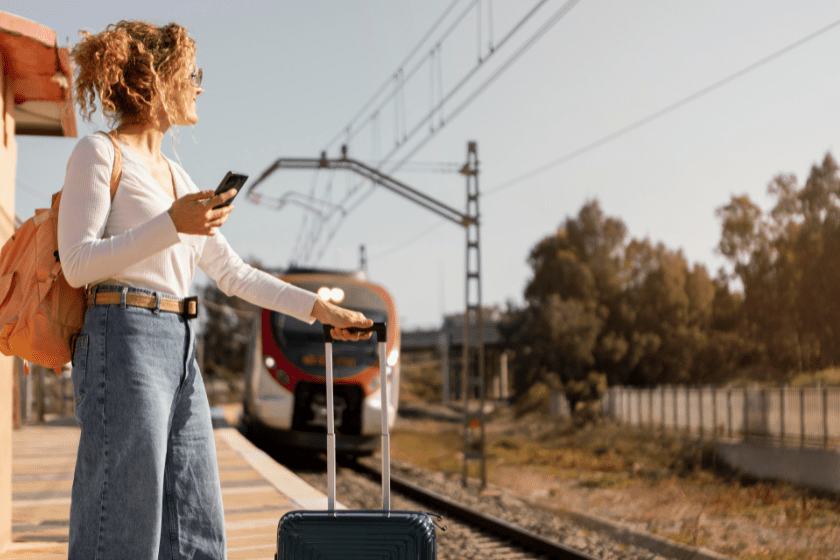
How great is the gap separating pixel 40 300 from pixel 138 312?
215mm

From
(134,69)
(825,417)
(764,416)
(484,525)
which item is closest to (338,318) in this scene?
(134,69)

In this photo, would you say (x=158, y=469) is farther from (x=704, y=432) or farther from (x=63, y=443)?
(x=704, y=432)

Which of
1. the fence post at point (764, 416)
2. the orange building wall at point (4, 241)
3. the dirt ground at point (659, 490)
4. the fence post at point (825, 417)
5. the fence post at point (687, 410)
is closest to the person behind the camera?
the orange building wall at point (4, 241)

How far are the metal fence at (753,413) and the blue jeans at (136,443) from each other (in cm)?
1540

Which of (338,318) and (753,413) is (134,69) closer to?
(338,318)

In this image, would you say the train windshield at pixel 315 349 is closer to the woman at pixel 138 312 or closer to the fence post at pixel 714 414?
the woman at pixel 138 312

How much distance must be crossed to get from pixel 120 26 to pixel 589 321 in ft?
125

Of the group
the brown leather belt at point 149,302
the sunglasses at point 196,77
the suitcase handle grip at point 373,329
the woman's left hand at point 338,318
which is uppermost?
the sunglasses at point 196,77

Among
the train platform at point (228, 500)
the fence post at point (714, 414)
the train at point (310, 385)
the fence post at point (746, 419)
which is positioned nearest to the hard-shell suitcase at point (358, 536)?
the train platform at point (228, 500)

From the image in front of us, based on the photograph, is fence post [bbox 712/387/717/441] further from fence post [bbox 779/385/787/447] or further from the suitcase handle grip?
the suitcase handle grip

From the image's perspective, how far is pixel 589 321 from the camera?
127ft

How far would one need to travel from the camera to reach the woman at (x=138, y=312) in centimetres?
165

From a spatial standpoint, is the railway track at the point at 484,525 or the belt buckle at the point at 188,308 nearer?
the belt buckle at the point at 188,308

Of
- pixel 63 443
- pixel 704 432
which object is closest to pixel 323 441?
pixel 63 443
